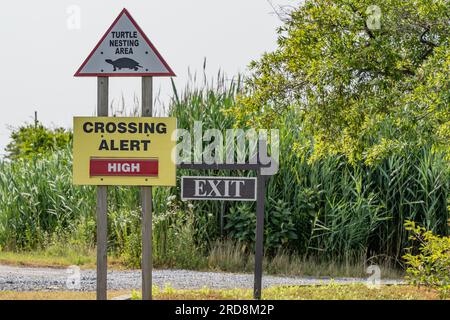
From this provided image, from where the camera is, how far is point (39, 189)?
19.4 meters

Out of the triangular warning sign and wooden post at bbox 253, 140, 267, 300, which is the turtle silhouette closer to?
the triangular warning sign

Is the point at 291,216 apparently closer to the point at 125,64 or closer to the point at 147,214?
the point at 147,214

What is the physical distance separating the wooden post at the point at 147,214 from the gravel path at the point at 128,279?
9.65 feet

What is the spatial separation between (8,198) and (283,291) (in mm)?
10356

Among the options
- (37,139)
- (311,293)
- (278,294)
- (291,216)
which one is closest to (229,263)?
(291,216)

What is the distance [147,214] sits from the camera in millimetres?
9141

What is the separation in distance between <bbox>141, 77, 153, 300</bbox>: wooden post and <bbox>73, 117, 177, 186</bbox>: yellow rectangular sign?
12cm

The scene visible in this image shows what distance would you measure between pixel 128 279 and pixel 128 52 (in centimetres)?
565

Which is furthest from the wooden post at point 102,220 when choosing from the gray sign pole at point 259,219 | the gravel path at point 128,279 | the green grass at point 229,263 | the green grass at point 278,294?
the green grass at point 229,263

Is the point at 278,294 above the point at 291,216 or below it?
below

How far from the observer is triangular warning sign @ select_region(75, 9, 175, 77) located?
29.2 feet

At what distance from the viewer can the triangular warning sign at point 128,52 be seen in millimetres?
8906

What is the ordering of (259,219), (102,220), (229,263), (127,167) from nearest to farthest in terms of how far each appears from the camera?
(127,167) → (102,220) → (259,219) → (229,263)

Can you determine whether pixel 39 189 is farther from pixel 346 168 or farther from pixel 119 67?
pixel 119 67
